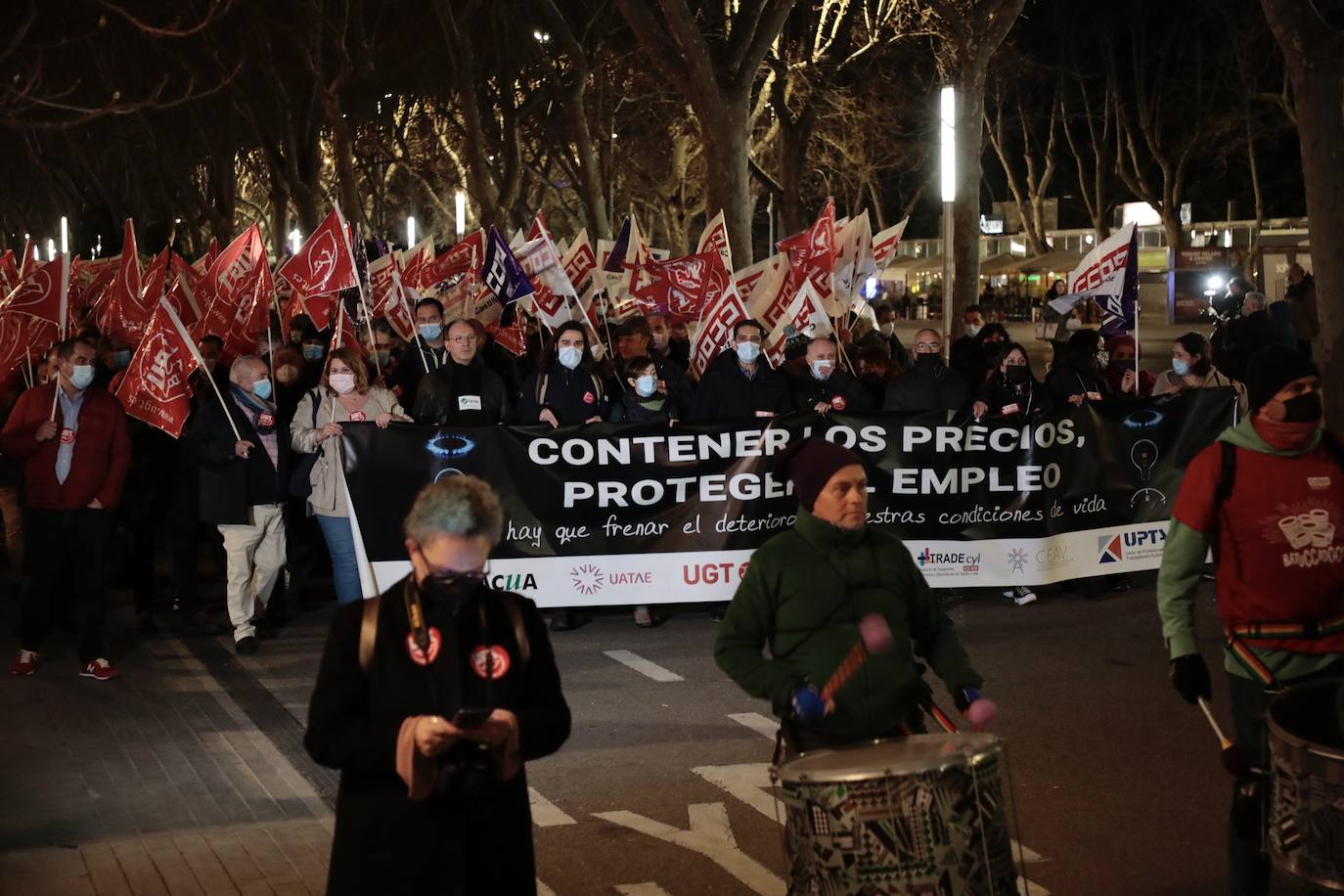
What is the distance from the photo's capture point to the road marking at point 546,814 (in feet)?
22.8

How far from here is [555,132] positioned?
43.3 metres

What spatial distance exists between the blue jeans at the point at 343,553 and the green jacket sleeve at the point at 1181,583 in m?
6.07

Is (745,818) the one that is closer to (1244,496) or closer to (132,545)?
(1244,496)

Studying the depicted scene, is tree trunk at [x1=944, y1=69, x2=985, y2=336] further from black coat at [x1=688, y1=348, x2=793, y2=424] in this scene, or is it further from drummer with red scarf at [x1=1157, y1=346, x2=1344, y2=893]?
drummer with red scarf at [x1=1157, y1=346, x2=1344, y2=893]

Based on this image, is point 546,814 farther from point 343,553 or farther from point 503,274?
point 503,274

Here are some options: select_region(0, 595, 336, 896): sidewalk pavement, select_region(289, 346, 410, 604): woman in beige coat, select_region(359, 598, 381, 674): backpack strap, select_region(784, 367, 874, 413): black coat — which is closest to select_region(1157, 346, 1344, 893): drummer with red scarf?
select_region(359, 598, 381, 674): backpack strap

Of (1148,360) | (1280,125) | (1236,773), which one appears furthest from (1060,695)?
(1280,125)

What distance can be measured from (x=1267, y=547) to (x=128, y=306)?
9.10 meters

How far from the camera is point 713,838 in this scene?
21.8 ft

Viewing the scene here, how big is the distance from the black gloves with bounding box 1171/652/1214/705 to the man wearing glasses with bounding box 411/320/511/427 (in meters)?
6.62

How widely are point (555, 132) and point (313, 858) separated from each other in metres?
38.1

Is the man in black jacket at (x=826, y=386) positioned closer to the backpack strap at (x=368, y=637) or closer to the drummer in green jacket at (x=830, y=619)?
the drummer in green jacket at (x=830, y=619)

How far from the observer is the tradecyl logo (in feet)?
34.7

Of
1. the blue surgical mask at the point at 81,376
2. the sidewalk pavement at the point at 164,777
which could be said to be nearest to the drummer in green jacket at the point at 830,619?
the sidewalk pavement at the point at 164,777
